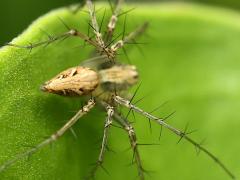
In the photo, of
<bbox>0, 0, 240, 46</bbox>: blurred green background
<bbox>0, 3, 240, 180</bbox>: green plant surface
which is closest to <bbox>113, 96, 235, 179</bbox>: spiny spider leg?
<bbox>0, 3, 240, 180</bbox>: green plant surface

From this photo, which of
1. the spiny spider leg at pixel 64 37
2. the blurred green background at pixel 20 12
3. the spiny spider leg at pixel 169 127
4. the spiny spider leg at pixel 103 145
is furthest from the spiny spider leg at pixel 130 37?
the blurred green background at pixel 20 12

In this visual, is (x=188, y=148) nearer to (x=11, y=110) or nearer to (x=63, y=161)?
(x=63, y=161)

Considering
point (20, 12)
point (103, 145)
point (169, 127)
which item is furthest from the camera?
point (20, 12)

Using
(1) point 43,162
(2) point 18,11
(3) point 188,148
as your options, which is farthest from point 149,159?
(2) point 18,11

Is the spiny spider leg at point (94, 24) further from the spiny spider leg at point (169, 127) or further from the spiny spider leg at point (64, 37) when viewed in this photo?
the spiny spider leg at point (169, 127)

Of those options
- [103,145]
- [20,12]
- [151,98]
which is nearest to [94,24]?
[151,98]

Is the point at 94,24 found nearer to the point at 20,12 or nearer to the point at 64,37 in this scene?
the point at 64,37
